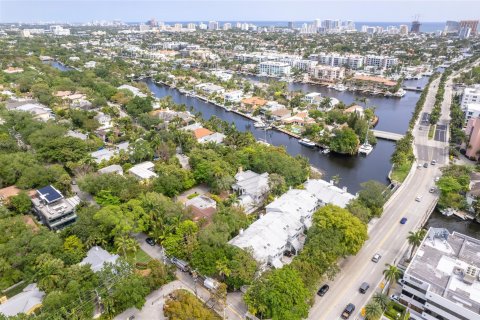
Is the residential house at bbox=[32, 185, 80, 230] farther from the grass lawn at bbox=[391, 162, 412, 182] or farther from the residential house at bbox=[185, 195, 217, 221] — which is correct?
the grass lawn at bbox=[391, 162, 412, 182]

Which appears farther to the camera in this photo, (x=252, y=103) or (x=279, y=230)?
(x=252, y=103)

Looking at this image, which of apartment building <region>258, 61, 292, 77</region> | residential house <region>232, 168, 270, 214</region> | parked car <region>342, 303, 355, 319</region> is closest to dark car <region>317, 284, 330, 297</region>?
parked car <region>342, 303, 355, 319</region>

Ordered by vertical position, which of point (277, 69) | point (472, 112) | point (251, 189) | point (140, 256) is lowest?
point (140, 256)

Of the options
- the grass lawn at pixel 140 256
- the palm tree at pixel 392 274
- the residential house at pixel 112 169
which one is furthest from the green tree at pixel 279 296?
the residential house at pixel 112 169

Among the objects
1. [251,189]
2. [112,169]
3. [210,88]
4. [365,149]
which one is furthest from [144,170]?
[210,88]

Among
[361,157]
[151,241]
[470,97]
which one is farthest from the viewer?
[470,97]

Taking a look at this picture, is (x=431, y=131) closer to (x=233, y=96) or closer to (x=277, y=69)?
(x=233, y=96)

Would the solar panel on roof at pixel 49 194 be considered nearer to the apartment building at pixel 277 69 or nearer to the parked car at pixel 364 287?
the parked car at pixel 364 287
